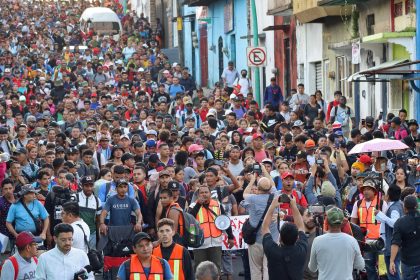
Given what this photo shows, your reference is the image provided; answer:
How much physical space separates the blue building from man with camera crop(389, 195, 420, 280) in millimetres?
26410

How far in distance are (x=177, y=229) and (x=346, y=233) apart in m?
2.83

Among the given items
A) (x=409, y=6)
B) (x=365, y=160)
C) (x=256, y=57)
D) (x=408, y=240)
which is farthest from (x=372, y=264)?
(x=256, y=57)

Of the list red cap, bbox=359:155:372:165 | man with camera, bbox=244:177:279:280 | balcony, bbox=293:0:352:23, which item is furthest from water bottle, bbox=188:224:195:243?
balcony, bbox=293:0:352:23

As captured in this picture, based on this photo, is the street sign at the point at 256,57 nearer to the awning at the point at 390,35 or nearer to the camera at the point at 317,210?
the awning at the point at 390,35

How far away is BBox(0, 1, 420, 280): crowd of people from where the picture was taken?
1295 cm

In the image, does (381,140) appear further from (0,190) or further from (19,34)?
(19,34)

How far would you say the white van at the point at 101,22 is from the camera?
61.3 m

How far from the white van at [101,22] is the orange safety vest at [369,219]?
4434 centimetres

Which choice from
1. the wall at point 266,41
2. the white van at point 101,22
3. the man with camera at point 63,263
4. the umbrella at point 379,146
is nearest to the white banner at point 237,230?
the umbrella at point 379,146

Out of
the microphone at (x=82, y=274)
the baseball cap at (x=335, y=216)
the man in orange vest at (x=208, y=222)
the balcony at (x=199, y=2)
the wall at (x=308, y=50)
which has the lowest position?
the man in orange vest at (x=208, y=222)

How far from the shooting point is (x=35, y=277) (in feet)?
42.1

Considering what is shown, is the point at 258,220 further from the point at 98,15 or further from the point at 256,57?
the point at 98,15

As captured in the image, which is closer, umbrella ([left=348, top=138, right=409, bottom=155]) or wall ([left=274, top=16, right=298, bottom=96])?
umbrella ([left=348, top=138, right=409, bottom=155])

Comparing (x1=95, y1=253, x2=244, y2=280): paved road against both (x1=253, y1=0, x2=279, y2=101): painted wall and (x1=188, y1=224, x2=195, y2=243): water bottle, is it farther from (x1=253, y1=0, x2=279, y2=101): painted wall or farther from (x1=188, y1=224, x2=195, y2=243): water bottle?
(x1=253, y1=0, x2=279, y2=101): painted wall
